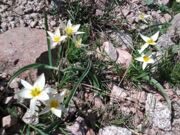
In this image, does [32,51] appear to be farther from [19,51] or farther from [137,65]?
[137,65]

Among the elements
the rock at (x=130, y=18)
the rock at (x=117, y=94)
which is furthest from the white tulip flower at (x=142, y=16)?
the rock at (x=117, y=94)

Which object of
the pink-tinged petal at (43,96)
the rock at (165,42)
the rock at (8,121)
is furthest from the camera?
the rock at (165,42)

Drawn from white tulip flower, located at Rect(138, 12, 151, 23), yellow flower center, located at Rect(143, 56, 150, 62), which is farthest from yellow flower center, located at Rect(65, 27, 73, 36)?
white tulip flower, located at Rect(138, 12, 151, 23)

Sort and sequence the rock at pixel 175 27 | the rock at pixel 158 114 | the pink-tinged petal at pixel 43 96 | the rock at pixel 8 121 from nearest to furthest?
1. the pink-tinged petal at pixel 43 96
2. the rock at pixel 8 121
3. the rock at pixel 158 114
4. the rock at pixel 175 27

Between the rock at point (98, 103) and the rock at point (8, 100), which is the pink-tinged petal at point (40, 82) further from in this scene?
the rock at point (98, 103)

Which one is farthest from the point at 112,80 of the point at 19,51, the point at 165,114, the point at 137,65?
the point at 19,51

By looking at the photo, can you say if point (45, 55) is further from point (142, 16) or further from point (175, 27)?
point (175, 27)
